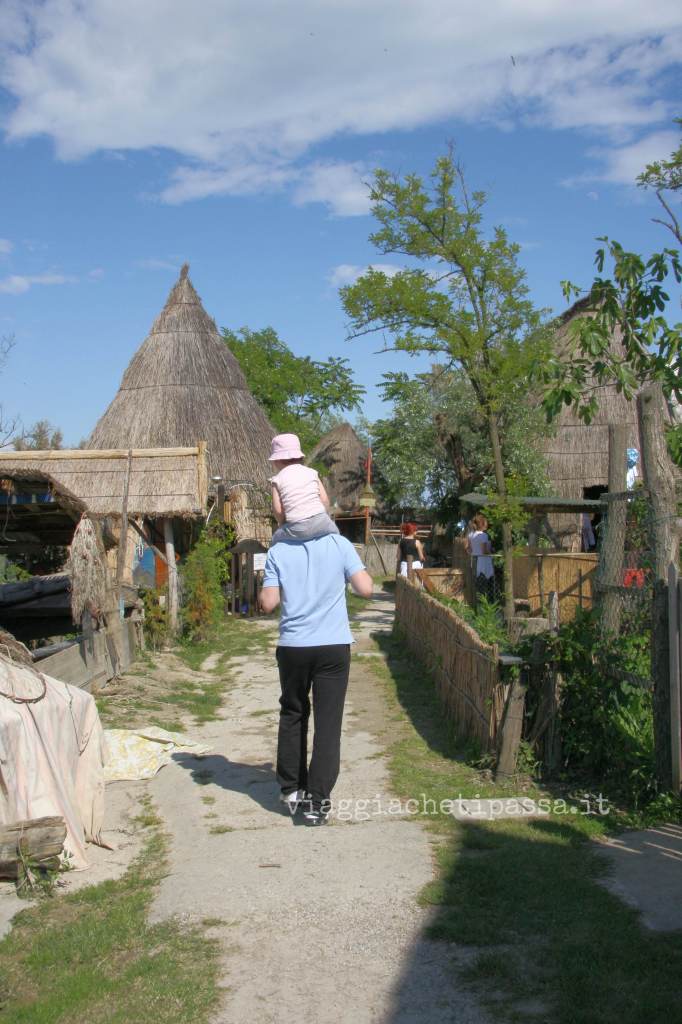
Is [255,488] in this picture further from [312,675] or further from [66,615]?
[312,675]

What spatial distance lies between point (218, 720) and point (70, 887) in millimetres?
4459

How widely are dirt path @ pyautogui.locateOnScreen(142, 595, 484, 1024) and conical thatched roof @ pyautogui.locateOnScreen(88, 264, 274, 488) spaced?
46.3 feet

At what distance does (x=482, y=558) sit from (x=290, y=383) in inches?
1138

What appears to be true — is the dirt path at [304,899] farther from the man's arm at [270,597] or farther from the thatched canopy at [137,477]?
the thatched canopy at [137,477]

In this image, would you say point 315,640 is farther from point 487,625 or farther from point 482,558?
point 482,558

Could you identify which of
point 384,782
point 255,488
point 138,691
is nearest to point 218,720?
point 138,691

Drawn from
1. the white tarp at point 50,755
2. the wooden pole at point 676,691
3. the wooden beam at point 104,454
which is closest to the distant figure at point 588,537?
the wooden beam at point 104,454

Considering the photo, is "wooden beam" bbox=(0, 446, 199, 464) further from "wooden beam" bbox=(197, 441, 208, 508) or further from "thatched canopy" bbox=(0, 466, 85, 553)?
"thatched canopy" bbox=(0, 466, 85, 553)

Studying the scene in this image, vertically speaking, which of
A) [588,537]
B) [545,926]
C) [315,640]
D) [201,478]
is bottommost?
[545,926]

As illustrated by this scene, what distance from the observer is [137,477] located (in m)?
14.5

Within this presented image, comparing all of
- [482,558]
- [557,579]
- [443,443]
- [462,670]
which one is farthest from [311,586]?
[443,443]

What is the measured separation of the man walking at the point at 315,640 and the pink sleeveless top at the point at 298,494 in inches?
6.5

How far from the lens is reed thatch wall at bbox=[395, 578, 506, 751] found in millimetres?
6582

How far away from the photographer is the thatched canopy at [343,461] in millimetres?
36875
